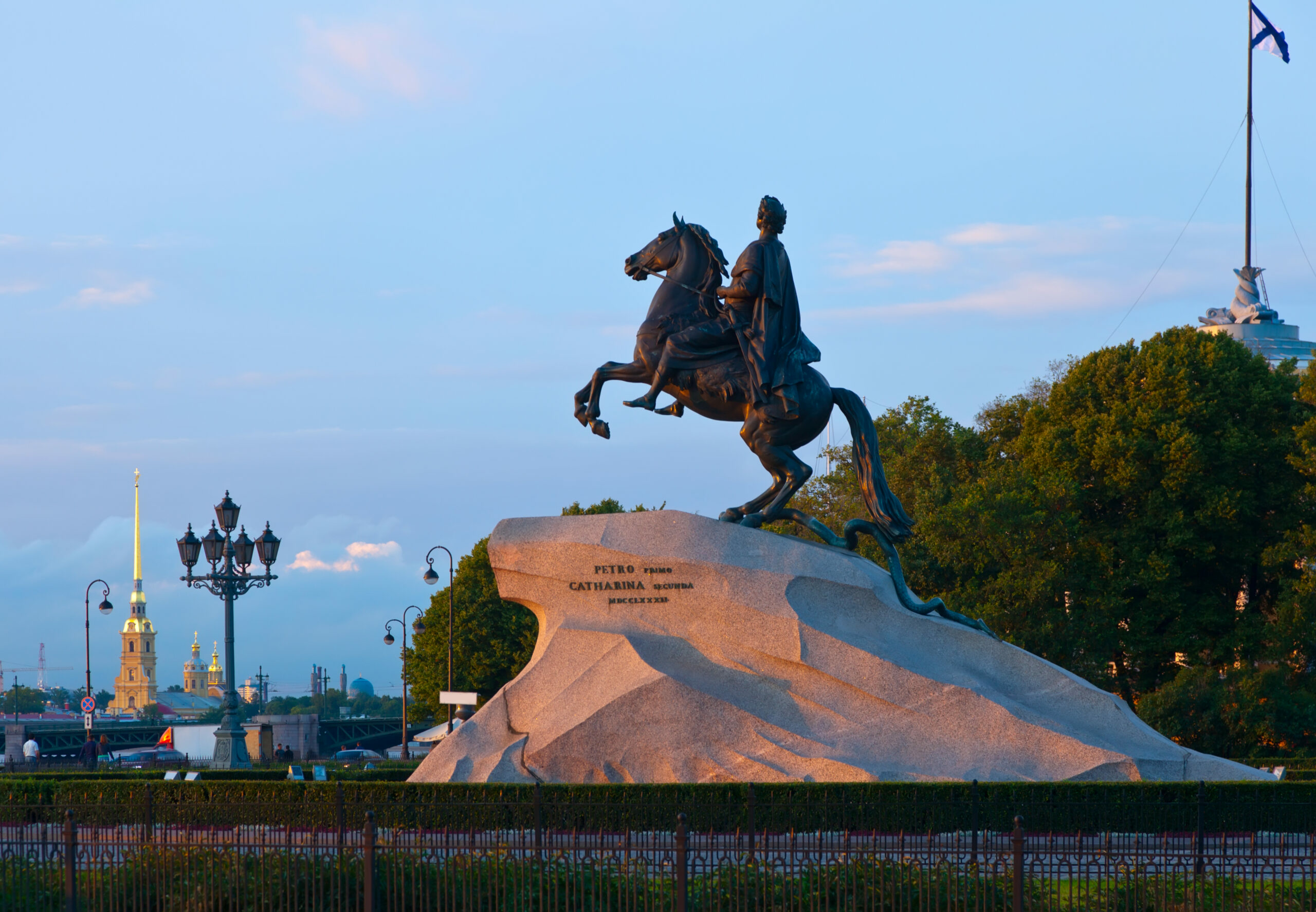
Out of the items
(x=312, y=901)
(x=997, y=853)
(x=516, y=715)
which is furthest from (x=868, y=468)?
(x=312, y=901)

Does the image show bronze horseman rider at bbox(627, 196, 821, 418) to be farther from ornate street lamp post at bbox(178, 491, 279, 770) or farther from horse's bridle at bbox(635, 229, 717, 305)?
ornate street lamp post at bbox(178, 491, 279, 770)

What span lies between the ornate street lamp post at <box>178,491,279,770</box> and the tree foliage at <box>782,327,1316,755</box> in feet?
54.8

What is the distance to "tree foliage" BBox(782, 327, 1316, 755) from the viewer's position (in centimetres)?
3344

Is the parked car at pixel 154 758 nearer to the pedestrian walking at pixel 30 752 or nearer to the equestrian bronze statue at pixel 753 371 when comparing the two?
the pedestrian walking at pixel 30 752

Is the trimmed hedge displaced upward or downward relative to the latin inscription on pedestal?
downward

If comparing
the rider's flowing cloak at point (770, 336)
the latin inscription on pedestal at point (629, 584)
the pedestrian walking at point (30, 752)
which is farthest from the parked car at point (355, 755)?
the rider's flowing cloak at point (770, 336)

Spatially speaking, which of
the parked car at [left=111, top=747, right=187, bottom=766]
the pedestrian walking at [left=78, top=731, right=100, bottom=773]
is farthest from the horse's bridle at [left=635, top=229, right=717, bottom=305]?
the parked car at [left=111, top=747, right=187, bottom=766]

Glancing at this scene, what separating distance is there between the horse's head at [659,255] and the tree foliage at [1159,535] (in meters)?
16.8

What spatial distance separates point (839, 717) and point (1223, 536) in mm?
21292

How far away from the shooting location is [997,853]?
1123cm

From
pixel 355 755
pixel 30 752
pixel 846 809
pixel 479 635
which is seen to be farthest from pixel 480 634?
pixel 846 809

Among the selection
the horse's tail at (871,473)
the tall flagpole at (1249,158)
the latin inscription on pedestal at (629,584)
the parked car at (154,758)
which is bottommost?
the parked car at (154,758)

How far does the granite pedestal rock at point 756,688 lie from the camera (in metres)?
16.8

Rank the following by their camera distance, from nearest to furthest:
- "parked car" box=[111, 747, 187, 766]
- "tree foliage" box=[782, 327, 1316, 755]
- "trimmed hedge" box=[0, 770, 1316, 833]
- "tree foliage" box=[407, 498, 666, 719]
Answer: "trimmed hedge" box=[0, 770, 1316, 833] → "tree foliage" box=[782, 327, 1316, 755] → "parked car" box=[111, 747, 187, 766] → "tree foliage" box=[407, 498, 666, 719]
